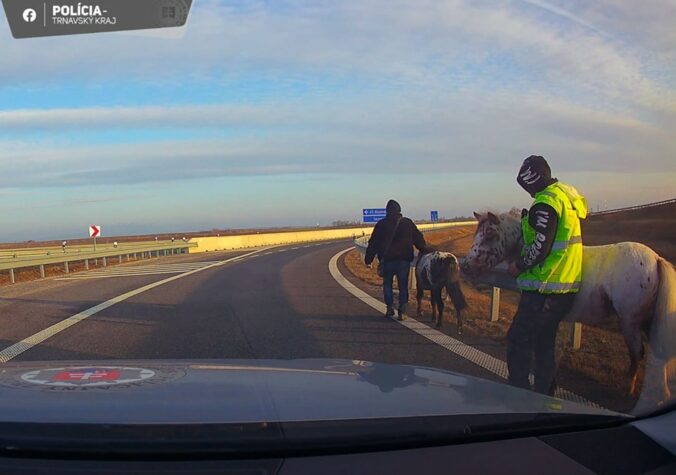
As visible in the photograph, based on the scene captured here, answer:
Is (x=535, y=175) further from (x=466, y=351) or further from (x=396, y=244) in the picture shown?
(x=396, y=244)

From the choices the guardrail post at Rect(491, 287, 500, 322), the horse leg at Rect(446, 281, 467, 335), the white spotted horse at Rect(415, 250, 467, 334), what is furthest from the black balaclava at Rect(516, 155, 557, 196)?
the guardrail post at Rect(491, 287, 500, 322)

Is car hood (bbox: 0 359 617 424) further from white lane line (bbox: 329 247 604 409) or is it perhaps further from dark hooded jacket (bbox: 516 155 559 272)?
dark hooded jacket (bbox: 516 155 559 272)

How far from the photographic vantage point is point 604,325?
6262mm

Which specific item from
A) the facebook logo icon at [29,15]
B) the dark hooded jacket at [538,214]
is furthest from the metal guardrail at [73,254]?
the dark hooded jacket at [538,214]

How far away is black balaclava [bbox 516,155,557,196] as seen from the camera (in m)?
4.86

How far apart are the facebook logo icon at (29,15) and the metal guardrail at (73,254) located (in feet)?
38.6

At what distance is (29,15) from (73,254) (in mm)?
16658

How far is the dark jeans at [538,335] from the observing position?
4.96 m

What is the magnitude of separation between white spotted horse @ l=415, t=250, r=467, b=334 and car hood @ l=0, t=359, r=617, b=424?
525 centimetres

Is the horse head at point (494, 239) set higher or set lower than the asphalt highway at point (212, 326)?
higher

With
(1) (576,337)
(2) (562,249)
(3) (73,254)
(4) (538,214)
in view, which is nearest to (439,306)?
(1) (576,337)

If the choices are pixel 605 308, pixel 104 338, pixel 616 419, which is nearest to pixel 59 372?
pixel 616 419

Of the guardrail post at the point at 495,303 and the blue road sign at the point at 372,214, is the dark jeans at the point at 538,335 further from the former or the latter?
the blue road sign at the point at 372,214

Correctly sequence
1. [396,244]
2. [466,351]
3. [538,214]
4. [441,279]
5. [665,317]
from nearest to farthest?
1. [665,317]
2. [538,214]
3. [466,351]
4. [441,279]
5. [396,244]
